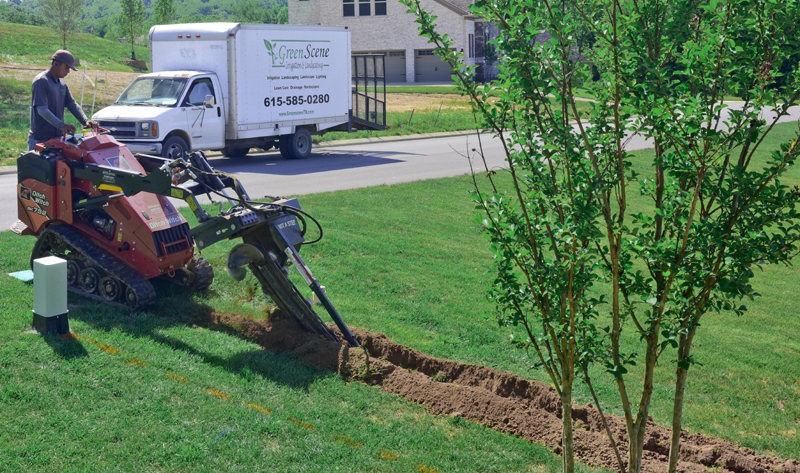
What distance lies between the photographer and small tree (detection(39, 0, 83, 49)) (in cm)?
5038

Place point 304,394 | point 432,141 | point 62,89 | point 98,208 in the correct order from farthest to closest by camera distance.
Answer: point 432,141, point 62,89, point 98,208, point 304,394

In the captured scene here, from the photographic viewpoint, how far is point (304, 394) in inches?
219

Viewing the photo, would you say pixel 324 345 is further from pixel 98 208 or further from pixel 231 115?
pixel 231 115

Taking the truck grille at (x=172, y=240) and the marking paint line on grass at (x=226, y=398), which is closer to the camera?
the marking paint line on grass at (x=226, y=398)

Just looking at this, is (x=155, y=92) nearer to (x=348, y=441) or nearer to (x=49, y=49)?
(x=348, y=441)

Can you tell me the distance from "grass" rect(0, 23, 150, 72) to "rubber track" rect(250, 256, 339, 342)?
44543 mm

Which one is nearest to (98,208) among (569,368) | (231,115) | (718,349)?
(569,368)

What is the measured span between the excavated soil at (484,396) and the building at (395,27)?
6053cm

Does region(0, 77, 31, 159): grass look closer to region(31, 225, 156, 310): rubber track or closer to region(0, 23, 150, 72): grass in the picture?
region(31, 225, 156, 310): rubber track

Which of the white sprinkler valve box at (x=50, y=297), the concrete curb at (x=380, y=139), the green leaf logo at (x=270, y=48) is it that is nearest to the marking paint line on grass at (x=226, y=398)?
the white sprinkler valve box at (x=50, y=297)

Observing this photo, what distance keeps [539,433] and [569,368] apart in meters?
1.67

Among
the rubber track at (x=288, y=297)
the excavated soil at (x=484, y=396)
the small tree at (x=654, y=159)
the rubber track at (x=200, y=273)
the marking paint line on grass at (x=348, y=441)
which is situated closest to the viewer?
the small tree at (x=654, y=159)

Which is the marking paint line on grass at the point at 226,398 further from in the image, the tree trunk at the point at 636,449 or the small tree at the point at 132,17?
the small tree at the point at 132,17

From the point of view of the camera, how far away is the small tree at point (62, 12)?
50375 millimetres
